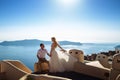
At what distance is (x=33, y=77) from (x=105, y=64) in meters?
7.34

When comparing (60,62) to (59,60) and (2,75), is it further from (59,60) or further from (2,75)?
(2,75)

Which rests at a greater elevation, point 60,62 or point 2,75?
point 60,62

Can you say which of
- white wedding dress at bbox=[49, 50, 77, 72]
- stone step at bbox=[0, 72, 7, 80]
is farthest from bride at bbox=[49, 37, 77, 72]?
stone step at bbox=[0, 72, 7, 80]

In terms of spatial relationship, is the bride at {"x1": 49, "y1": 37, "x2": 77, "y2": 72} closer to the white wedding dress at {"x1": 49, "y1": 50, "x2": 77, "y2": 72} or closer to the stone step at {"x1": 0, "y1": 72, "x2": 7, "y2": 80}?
the white wedding dress at {"x1": 49, "y1": 50, "x2": 77, "y2": 72}

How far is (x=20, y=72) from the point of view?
11.5m

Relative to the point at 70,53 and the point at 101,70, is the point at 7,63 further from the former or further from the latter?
the point at 101,70

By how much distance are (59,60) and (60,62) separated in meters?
0.13

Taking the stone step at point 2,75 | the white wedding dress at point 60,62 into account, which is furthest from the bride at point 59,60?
the stone step at point 2,75

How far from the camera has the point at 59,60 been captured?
12.0 metres

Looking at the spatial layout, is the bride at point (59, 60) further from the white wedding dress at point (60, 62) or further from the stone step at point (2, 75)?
the stone step at point (2, 75)

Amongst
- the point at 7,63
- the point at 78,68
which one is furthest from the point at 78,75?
the point at 7,63

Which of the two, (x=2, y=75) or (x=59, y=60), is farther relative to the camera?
(x=2, y=75)

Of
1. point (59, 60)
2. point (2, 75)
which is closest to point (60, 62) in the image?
point (59, 60)

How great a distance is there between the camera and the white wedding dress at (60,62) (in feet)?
38.8
